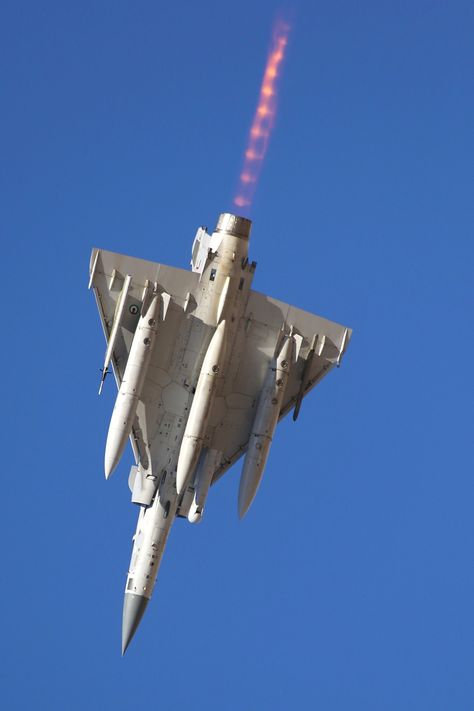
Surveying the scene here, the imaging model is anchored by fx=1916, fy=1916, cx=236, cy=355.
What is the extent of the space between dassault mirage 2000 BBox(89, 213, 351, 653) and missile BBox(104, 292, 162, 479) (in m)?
0.02

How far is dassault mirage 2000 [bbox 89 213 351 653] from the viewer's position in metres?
45.6

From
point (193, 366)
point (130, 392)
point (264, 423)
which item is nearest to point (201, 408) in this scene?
point (193, 366)

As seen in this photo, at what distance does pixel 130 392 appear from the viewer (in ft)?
148

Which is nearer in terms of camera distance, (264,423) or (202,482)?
(264,423)

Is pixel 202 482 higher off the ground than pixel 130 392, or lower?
lower

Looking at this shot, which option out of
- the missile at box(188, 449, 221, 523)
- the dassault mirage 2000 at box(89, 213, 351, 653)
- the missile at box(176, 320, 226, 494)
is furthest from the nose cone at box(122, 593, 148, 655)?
the missile at box(176, 320, 226, 494)

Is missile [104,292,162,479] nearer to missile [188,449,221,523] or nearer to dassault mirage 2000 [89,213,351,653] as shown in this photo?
dassault mirage 2000 [89,213,351,653]

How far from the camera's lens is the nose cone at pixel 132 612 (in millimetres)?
47062

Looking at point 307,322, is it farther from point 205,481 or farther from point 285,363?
point 205,481

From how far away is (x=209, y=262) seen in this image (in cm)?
4597

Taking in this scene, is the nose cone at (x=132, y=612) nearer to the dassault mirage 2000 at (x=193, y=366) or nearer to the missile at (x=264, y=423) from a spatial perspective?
the dassault mirage 2000 at (x=193, y=366)

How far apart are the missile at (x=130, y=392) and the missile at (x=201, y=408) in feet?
4.42

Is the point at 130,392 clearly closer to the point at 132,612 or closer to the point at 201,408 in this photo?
the point at 201,408

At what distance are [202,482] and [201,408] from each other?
7.95 ft
